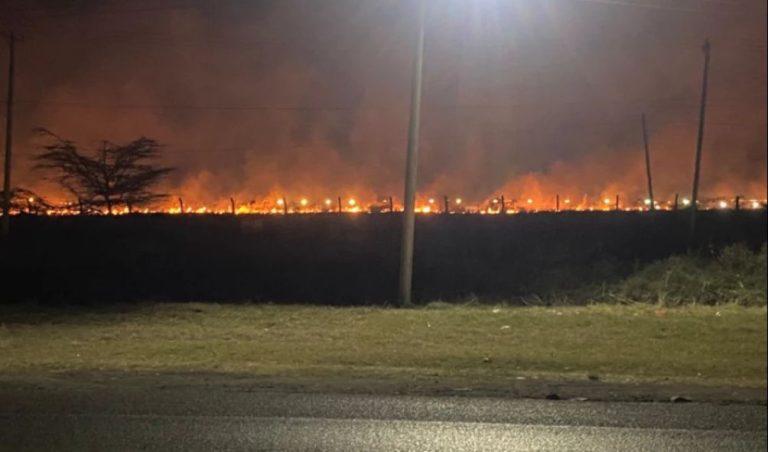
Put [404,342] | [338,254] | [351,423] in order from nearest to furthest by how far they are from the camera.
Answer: [351,423] < [404,342] < [338,254]

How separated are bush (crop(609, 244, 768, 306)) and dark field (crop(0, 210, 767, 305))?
1241mm

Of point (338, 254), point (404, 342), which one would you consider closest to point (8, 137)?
point (338, 254)

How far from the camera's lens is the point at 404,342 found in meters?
13.6

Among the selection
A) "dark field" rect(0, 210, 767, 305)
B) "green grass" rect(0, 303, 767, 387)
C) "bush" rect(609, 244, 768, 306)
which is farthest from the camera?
"dark field" rect(0, 210, 767, 305)

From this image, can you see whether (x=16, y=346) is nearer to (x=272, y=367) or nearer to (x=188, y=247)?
(x=272, y=367)

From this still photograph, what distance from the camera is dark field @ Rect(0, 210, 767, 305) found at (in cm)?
2456

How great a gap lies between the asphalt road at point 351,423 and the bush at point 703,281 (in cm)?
1078

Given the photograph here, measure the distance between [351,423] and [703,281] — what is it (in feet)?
47.4

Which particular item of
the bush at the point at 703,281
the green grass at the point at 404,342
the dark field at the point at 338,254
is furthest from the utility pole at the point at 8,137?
the bush at the point at 703,281

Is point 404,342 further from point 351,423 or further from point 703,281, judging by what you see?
point 703,281

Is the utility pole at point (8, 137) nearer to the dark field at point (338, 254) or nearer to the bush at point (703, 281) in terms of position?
the dark field at point (338, 254)

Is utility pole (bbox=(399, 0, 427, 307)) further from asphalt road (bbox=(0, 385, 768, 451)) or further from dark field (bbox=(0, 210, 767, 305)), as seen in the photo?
asphalt road (bbox=(0, 385, 768, 451))

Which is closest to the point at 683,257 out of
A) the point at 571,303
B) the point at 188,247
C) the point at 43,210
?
the point at 571,303

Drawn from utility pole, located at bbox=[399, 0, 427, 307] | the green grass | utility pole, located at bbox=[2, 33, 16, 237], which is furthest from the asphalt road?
utility pole, located at bbox=[2, 33, 16, 237]
